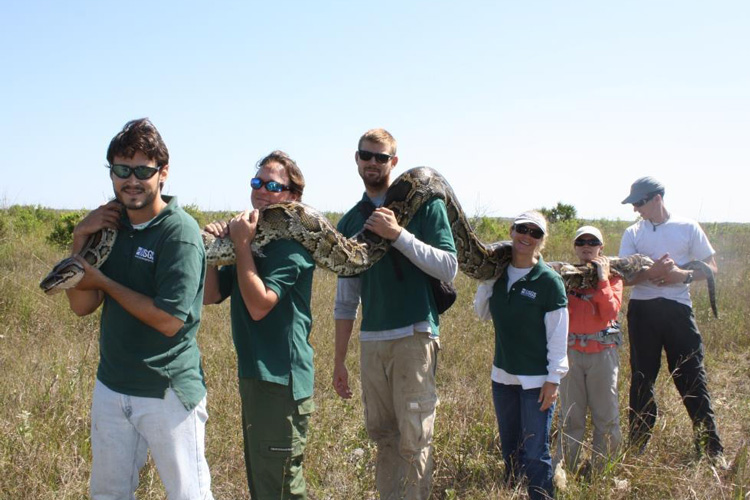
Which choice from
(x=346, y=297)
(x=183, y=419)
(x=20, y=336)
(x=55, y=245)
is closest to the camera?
(x=183, y=419)

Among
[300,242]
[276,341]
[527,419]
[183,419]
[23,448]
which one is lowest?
[23,448]

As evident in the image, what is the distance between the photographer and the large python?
375cm

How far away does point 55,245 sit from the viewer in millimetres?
16172

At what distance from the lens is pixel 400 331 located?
4742 mm

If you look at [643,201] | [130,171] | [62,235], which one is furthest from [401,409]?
[62,235]

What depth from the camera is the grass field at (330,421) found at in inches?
193

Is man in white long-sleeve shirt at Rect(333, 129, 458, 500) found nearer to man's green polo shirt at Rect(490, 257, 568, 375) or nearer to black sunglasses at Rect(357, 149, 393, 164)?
black sunglasses at Rect(357, 149, 393, 164)

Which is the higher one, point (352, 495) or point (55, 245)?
point (55, 245)

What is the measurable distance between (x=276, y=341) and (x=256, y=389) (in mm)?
349

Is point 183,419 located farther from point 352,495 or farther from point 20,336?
point 20,336

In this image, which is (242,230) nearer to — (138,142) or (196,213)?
(138,142)

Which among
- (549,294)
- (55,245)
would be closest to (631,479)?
(549,294)

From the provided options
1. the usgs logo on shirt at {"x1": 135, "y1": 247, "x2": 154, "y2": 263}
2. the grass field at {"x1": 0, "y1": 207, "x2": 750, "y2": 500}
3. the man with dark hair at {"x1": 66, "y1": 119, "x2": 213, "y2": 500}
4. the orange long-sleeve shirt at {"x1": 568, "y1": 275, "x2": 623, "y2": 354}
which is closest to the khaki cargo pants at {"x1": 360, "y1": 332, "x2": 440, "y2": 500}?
the grass field at {"x1": 0, "y1": 207, "x2": 750, "y2": 500}

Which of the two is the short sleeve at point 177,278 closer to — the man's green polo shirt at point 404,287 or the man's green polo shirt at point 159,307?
the man's green polo shirt at point 159,307
